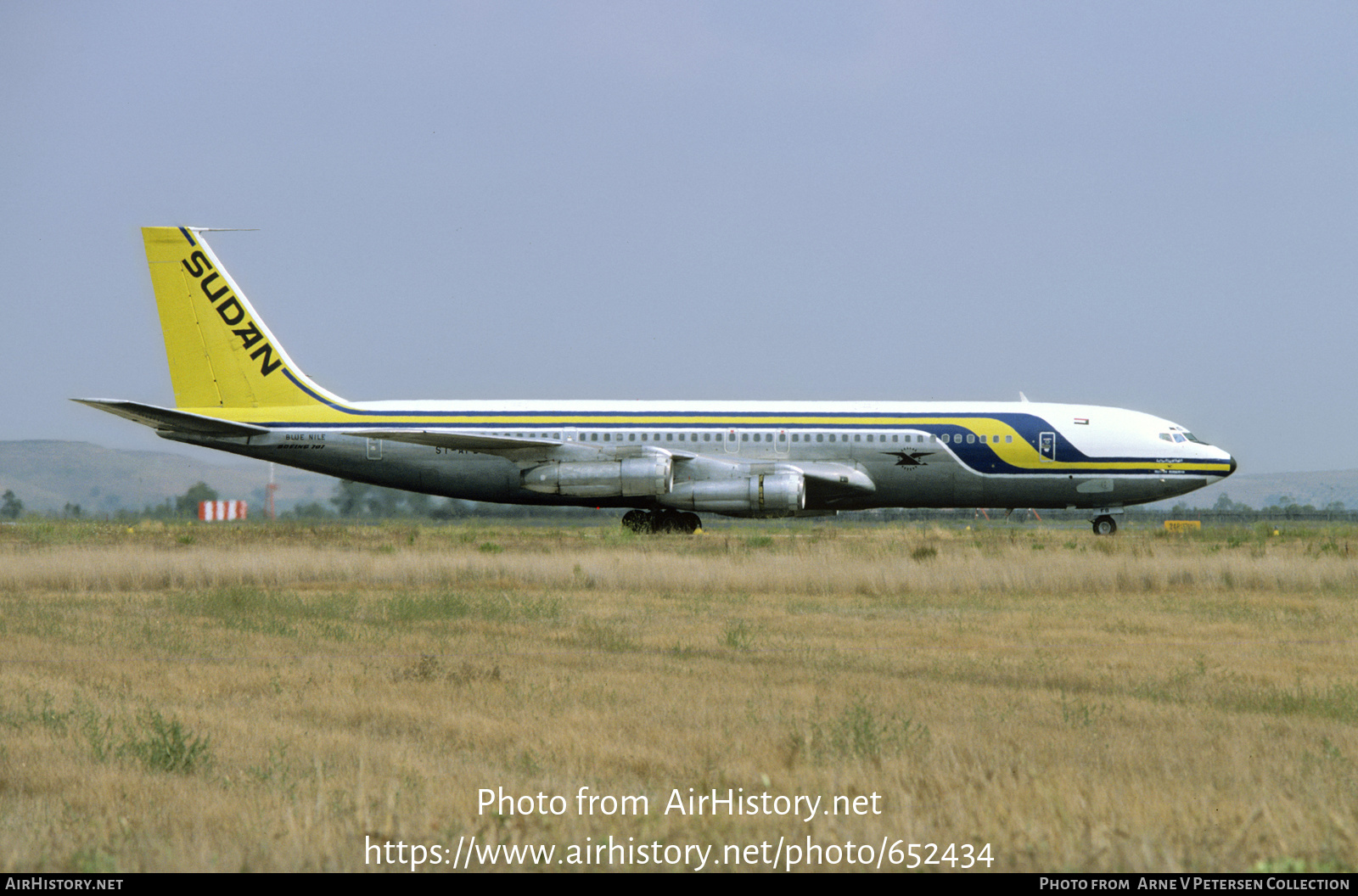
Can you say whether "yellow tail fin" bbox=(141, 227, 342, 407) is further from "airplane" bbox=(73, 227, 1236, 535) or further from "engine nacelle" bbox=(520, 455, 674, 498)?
"engine nacelle" bbox=(520, 455, 674, 498)

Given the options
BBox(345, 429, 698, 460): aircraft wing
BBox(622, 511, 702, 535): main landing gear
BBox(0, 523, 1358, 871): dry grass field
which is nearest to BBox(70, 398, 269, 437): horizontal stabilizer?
BBox(345, 429, 698, 460): aircraft wing

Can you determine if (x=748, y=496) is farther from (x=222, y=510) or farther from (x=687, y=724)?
(x=222, y=510)

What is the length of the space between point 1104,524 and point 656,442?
1314 centimetres

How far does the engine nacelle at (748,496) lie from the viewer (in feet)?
102

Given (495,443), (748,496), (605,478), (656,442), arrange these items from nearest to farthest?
(748,496) → (605,478) → (495,443) → (656,442)

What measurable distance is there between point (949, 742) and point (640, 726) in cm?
195

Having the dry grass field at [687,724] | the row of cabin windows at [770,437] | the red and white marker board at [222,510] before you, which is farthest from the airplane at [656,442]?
the red and white marker board at [222,510]

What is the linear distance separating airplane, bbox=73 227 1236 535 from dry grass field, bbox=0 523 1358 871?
48.3 ft

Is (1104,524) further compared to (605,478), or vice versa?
(1104,524)

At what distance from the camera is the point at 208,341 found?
35.7 meters

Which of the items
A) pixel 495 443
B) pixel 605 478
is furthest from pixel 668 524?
pixel 495 443

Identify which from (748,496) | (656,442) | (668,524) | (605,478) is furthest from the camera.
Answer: (668,524)
